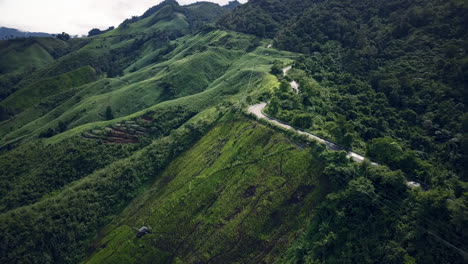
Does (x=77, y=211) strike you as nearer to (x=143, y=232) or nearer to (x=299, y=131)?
(x=143, y=232)

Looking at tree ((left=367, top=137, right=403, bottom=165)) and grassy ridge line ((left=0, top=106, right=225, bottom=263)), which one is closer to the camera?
tree ((left=367, top=137, right=403, bottom=165))

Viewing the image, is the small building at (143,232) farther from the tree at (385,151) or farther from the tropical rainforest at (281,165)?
the tree at (385,151)

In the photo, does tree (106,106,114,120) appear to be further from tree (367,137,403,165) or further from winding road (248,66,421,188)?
tree (367,137,403,165)

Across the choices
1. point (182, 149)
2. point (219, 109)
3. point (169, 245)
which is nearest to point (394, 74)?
point (219, 109)

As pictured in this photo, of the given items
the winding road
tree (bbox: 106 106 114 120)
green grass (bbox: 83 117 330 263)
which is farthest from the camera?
tree (bbox: 106 106 114 120)

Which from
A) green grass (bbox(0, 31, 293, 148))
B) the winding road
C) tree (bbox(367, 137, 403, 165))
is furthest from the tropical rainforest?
green grass (bbox(0, 31, 293, 148))

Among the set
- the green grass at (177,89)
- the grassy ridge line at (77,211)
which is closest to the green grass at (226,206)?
the grassy ridge line at (77,211)

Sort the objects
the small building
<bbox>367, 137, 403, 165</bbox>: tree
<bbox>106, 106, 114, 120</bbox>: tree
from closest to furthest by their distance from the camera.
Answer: <bbox>367, 137, 403, 165</bbox>: tree → the small building → <bbox>106, 106, 114, 120</bbox>: tree
